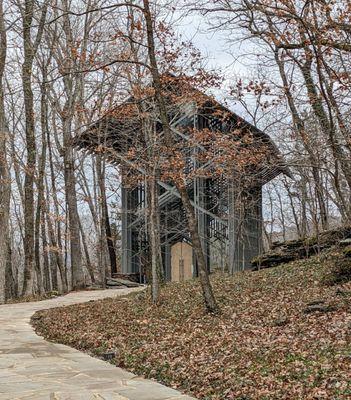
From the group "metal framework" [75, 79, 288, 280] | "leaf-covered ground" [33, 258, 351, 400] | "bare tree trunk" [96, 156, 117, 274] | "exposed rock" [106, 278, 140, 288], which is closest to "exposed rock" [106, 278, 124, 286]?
"exposed rock" [106, 278, 140, 288]

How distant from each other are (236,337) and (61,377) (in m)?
2.81

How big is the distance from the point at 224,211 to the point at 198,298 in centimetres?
1151

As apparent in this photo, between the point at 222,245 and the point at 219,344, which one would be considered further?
the point at 222,245

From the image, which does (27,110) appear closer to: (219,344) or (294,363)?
(219,344)

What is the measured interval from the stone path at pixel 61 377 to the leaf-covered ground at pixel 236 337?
359 mm

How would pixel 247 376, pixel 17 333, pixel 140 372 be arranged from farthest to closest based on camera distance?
pixel 17 333, pixel 140 372, pixel 247 376

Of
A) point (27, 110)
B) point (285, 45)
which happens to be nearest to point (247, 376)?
point (285, 45)

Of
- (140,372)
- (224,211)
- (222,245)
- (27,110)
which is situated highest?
(27,110)

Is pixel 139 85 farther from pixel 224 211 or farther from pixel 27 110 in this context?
pixel 224 211

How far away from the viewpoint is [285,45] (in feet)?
28.1

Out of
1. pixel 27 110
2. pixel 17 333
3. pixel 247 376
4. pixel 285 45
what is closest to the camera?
pixel 247 376

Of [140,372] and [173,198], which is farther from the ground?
[173,198]

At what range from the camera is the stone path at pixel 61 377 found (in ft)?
16.9

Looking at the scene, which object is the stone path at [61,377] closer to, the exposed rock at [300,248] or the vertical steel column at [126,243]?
the exposed rock at [300,248]
